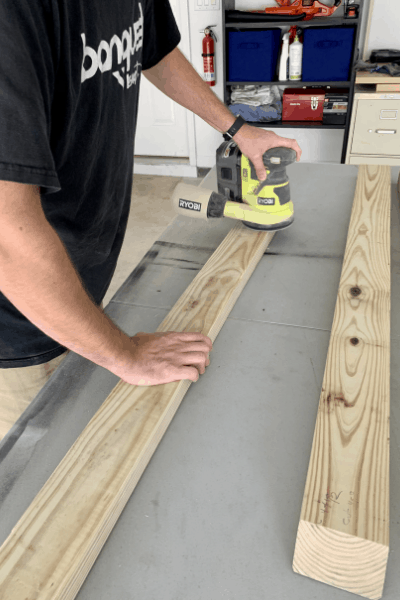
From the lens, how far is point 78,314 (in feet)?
2.57

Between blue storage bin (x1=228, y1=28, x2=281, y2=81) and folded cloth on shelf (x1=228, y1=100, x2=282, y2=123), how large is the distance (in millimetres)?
210

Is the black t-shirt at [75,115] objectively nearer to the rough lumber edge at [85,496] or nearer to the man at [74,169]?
the man at [74,169]

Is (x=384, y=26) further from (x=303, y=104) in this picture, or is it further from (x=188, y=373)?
(x=188, y=373)

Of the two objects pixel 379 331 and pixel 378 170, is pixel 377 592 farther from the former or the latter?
pixel 378 170

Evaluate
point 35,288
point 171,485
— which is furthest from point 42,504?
point 35,288

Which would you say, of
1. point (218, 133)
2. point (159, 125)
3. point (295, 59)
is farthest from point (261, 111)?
point (159, 125)

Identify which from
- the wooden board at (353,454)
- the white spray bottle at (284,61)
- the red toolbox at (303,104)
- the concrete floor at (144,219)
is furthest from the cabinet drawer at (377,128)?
the wooden board at (353,454)

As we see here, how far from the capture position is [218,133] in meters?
4.44

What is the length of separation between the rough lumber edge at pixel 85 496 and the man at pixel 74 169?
6 cm

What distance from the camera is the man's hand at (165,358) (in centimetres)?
89

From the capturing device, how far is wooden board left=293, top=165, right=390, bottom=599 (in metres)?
0.62

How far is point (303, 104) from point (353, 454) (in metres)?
3.66

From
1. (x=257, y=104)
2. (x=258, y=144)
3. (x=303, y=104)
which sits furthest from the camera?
(x=257, y=104)

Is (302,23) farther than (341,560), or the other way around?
(302,23)
